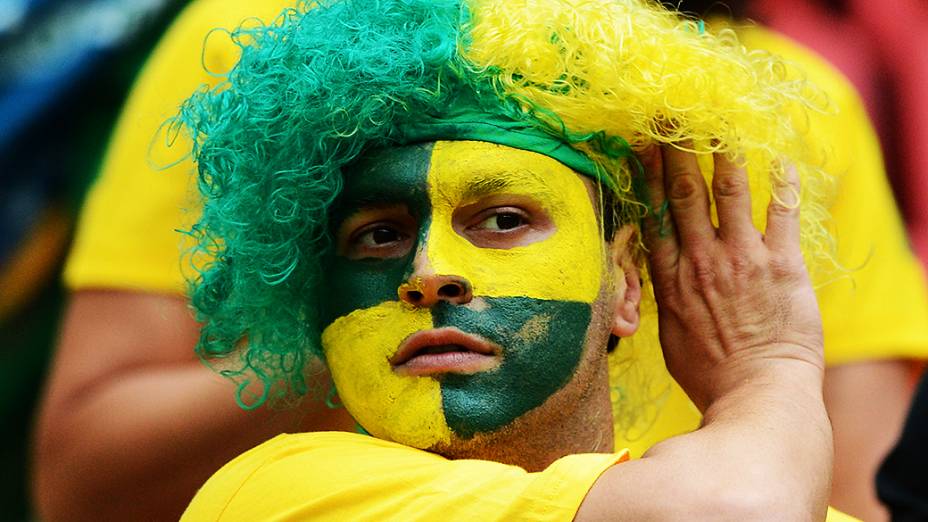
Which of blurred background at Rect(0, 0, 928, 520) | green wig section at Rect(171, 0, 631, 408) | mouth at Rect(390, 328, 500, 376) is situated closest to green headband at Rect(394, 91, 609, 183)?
green wig section at Rect(171, 0, 631, 408)

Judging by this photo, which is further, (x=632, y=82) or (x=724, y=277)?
(x=724, y=277)

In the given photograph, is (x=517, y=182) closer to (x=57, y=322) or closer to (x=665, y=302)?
(x=665, y=302)

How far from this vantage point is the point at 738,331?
8.13ft

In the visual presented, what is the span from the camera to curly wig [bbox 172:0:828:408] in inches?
92.7

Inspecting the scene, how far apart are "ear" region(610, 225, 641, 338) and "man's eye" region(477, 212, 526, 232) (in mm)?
222

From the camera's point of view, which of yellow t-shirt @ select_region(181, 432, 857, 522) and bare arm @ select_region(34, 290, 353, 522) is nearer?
yellow t-shirt @ select_region(181, 432, 857, 522)

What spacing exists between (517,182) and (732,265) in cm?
45

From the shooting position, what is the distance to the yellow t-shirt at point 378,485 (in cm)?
200

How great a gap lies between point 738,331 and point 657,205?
271 mm

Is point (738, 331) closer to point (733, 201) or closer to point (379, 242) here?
point (733, 201)

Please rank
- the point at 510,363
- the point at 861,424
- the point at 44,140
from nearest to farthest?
the point at 510,363 < the point at 861,424 < the point at 44,140

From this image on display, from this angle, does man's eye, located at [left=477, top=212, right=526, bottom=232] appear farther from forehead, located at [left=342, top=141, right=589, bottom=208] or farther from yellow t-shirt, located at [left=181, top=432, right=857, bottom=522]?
yellow t-shirt, located at [left=181, top=432, right=857, bottom=522]

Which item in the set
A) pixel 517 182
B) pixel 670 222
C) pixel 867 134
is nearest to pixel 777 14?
pixel 867 134

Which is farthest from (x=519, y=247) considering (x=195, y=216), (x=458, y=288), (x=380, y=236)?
(x=195, y=216)
